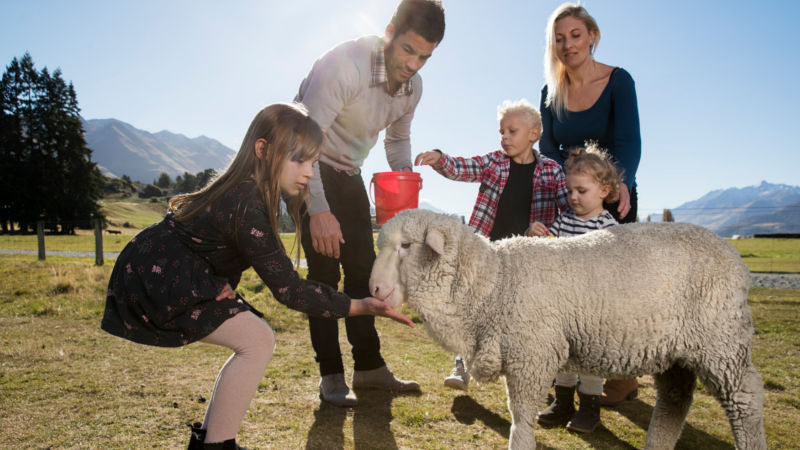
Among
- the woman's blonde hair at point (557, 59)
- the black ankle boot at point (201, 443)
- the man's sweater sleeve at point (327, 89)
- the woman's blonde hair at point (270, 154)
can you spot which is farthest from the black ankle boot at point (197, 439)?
the woman's blonde hair at point (557, 59)

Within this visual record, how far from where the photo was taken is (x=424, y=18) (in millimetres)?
3240

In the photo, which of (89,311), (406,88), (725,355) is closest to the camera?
(725,355)

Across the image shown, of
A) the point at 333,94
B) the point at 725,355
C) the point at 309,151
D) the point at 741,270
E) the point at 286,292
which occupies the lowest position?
the point at 725,355

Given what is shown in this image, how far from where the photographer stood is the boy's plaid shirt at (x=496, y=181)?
3.95m

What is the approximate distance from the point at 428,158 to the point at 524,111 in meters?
0.91

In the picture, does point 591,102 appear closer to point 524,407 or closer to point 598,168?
point 598,168

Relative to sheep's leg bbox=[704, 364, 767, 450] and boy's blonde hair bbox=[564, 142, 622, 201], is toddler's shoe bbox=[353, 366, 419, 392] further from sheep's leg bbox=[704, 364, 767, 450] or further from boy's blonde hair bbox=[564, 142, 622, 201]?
sheep's leg bbox=[704, 364, 767, 450]

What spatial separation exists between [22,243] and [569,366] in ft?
108

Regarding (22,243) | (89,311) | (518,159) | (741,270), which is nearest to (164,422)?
(518,159)

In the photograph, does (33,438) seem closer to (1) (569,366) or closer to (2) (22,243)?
(1) (569,366)

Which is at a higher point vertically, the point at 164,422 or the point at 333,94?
the point at 333,94

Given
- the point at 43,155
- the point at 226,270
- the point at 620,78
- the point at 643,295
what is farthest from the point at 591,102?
the point at 43,155

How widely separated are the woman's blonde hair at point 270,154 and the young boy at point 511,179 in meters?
1.46

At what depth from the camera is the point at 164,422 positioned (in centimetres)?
346
